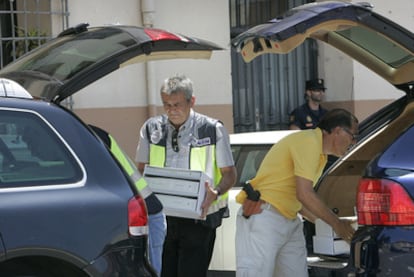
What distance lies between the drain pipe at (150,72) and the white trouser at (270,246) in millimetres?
5233

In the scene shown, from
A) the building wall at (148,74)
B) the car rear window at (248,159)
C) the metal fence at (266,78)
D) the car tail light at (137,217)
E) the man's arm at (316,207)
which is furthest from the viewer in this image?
the metal fence at (266,78)

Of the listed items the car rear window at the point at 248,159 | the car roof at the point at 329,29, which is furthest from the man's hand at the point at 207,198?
the car rear window at the point at 248,159

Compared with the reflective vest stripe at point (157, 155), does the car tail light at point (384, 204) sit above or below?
below

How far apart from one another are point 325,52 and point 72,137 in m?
7.84

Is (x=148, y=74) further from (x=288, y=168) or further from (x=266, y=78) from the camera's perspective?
(x=288, y=168)

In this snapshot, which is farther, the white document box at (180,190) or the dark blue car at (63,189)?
the white document box at (180,190)

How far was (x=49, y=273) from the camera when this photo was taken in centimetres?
422

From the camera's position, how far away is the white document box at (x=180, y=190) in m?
5.31

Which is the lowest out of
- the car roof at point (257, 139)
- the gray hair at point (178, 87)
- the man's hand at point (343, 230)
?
the man's hand at point (343, 230)

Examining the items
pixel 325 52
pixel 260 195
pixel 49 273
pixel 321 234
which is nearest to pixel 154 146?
pixel 260 195

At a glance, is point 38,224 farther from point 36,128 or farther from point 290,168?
point 290,168

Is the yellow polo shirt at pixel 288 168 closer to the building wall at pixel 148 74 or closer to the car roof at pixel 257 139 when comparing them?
the car roof at pixel 257 139

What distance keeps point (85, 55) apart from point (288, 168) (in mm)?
1390

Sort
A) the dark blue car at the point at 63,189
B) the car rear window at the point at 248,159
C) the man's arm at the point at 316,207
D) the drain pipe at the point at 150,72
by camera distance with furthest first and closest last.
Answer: the drain pipe at the point at 150,72, the car rear window at the point at 248,159, the man's arm at the point at 316,207, the dark blue car at the point at 63,189
